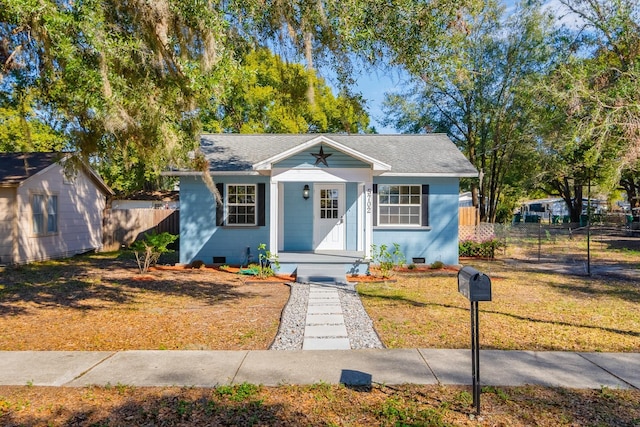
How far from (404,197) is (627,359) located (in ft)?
26.7

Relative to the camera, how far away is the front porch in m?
10.4

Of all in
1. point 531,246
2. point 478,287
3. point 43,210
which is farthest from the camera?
point 531,246

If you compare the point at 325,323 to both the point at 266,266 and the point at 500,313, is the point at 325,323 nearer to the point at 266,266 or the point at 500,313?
the point at 500,313

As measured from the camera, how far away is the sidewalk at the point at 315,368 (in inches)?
166

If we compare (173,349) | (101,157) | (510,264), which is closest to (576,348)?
(173,349)

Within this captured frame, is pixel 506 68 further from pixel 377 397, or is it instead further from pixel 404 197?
pixel 377 397

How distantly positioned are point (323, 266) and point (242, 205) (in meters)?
3.27

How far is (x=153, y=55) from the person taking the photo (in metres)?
6.18

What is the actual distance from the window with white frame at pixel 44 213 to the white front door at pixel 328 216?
933 centimetres

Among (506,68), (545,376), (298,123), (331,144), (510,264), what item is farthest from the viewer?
(298,123)

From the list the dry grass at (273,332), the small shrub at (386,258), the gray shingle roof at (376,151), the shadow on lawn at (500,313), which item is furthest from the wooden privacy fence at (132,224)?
the shadow on lawn at (500,313)

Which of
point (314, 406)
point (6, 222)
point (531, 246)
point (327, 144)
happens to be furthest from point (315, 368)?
point (531, 246)

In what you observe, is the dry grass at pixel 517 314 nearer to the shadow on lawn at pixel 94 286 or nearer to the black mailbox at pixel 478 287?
the black mailbox at pixel 478 287

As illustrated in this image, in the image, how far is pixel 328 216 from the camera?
12.7 meters
